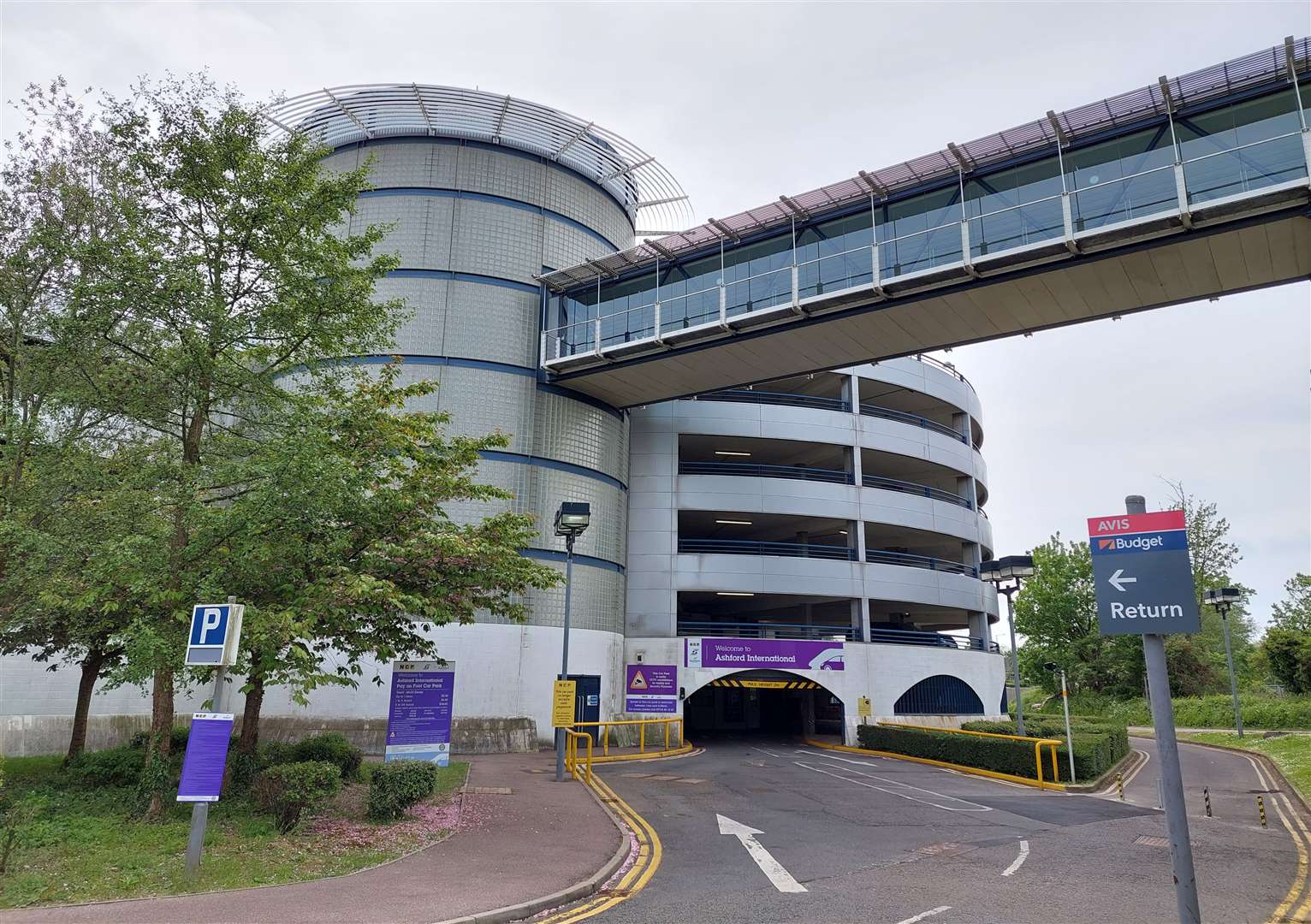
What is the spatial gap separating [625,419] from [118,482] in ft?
73.9

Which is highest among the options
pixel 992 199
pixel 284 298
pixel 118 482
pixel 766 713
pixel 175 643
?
pixel 992 199

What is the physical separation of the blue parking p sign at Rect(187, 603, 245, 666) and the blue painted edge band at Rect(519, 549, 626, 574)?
16985 mm

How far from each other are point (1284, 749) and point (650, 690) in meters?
23.7

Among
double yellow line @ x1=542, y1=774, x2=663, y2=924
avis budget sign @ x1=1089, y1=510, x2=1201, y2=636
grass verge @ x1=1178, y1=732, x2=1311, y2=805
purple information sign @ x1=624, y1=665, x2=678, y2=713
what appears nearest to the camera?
avis budget sign @ x1=1089, y1=510, x2=1201, y2=636

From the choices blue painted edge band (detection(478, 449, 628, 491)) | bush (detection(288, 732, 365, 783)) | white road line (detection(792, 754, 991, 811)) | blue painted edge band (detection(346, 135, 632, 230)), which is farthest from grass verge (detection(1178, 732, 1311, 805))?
blue painted edge band (detection(346, 135, 632, 230))

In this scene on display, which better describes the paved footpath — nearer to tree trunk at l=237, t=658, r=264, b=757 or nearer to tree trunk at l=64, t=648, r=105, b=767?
tree trunk at l=237, t=658, r=264, b=757

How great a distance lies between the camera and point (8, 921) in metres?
7.58

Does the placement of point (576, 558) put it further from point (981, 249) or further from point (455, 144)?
point (981, 249)

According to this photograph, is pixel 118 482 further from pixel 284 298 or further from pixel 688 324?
pixel 688 324

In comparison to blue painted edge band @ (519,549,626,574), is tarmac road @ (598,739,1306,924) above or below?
below

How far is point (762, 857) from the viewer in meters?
11.6

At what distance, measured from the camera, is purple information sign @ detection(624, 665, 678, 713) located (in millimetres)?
30589

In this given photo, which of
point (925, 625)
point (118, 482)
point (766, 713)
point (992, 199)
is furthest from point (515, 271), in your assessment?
point (925, 625)

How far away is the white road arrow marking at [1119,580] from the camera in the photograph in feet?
21.9
